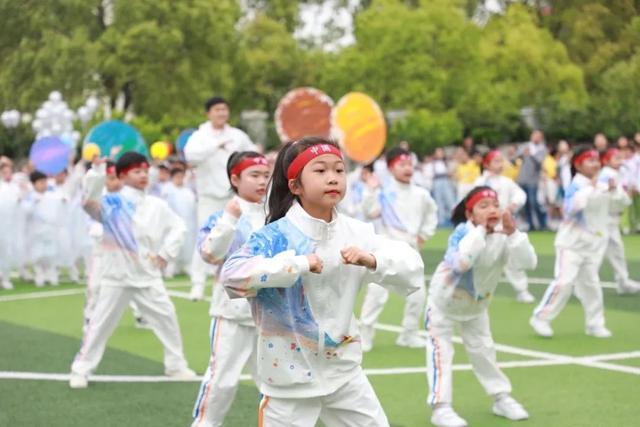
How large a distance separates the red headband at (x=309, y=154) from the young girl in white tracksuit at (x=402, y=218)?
5.64 m

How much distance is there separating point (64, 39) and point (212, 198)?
24.5 metres

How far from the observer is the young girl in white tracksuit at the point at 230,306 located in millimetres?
6996

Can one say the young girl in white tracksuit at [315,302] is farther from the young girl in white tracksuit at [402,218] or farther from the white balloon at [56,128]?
the white balloon at [56,128]

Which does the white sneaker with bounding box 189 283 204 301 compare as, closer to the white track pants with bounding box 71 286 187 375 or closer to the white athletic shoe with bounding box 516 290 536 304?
the white athletic shoe with bounding box 516 290 536 304

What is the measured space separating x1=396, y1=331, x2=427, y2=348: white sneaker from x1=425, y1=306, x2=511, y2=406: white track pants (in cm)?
278

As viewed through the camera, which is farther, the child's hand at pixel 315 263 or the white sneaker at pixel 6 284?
the white sneaker at pixel 6 284

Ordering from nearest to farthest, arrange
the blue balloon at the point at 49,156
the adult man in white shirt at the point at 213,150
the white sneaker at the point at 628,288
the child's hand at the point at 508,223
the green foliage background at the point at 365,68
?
the child's hand at the point at 508,223, the adult man in white shirt at the point at 213,150, the white sneaker at the point at 628,288, the blue balloon at the point at 49,156, the green foliage background at the point at 365,68

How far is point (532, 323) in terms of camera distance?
35.9 feet

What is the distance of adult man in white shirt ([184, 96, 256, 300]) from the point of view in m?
12.0

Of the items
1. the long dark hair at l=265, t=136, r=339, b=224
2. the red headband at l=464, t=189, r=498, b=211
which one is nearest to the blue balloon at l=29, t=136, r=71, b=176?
the red headband at l=464, t=189, r=498, b=211

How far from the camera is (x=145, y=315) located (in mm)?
9273

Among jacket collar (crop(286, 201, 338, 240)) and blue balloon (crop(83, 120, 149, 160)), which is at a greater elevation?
blue balloon (crop(83, 120, 149, 160))

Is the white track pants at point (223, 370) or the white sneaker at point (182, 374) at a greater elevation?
the white track pants at point (223, 370)

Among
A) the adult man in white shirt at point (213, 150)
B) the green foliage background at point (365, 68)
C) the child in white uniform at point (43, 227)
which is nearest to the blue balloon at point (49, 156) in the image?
the child in white uniform at point (43, 227)
